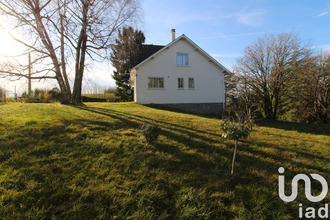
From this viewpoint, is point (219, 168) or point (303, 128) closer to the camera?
point (219, 168)

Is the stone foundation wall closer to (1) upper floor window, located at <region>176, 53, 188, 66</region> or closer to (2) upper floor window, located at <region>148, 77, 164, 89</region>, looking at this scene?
(2) upper floor window, located at <region>148, 77, 164, 89</region>

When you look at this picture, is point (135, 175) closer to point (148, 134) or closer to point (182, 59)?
point (148, 134)

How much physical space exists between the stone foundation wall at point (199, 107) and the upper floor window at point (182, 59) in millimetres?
4384

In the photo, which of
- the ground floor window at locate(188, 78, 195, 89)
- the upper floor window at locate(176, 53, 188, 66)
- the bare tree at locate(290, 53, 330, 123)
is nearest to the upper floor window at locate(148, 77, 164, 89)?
the upper floor window at locate(176, 53, 188, 66)

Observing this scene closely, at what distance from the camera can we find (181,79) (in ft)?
57.9

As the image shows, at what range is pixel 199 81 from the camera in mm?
18062

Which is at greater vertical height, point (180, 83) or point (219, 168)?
point (180, 83)

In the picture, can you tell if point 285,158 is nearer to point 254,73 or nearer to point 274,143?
point 274,143

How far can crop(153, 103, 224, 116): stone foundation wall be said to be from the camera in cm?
1727

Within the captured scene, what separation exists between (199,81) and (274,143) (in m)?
13.3

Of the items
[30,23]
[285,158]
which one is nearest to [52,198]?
[285,158]

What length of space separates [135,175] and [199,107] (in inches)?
615

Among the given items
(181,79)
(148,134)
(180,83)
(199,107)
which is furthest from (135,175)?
(199,107)

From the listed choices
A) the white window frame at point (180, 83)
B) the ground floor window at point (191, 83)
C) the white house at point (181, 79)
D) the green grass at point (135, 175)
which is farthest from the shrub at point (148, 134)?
the ground floor window at point (191, 83)
